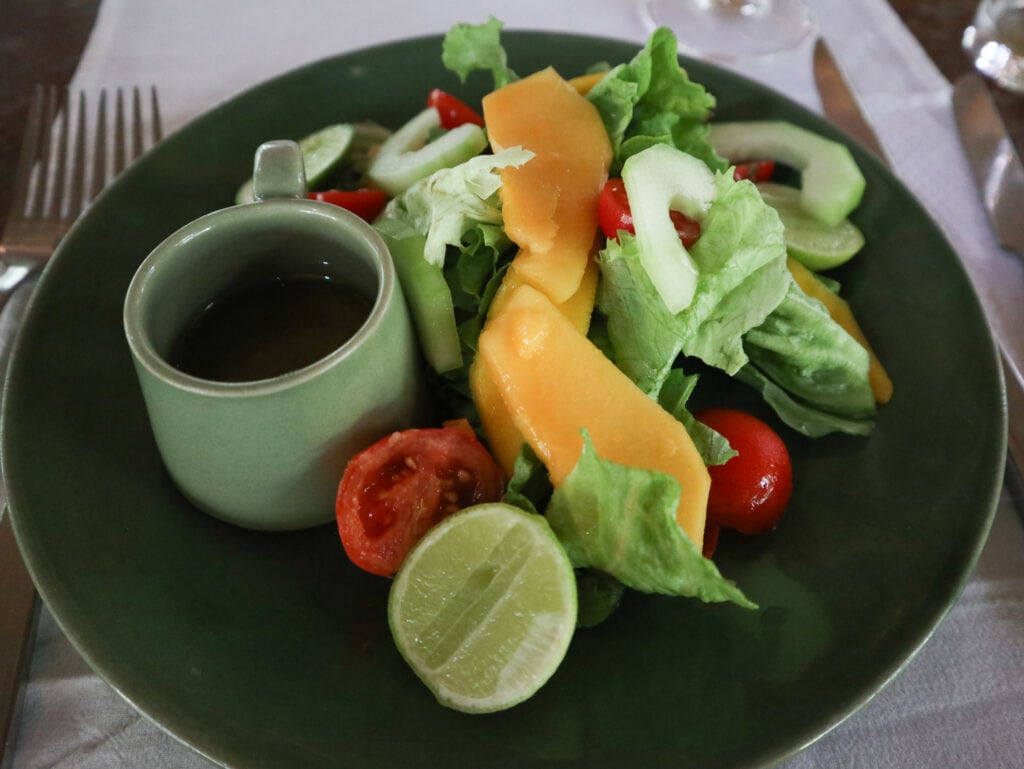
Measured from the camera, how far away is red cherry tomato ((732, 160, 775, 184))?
1299mm

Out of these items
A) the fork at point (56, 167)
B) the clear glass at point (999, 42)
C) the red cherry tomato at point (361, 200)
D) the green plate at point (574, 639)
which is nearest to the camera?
the green plate at point (574, 639)

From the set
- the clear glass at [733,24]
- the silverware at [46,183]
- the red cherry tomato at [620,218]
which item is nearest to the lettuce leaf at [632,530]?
the red cherry tomato at [620,218]

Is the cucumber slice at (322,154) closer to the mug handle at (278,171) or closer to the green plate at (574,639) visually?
the green plate at (574,639)

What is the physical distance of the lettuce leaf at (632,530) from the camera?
786 millimetres

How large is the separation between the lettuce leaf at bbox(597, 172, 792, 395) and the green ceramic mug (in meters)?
0.28

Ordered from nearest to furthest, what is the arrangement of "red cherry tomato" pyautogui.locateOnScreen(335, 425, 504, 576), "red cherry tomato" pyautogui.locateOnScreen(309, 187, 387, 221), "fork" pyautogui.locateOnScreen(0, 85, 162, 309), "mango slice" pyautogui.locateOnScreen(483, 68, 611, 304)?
"red cherry tomato" pyautogui.locateOnScreen(335, 425, 504, 576), "mango slice" pyautogui.locateOnScreen(483, 68, 611, 304), "red cherry tomato" pyautogui.locateOnScreen(309, 187, 387, 221), "fork" pyautogui.locateOnScreen(0, 85, 162, 309)

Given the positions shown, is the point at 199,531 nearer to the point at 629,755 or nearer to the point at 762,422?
the point at 629,755

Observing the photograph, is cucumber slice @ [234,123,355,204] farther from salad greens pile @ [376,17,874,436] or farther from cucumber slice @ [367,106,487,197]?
salad greens pile @ [376,17,874,436]

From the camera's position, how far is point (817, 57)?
5.50 feet

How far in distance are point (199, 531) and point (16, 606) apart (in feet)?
0.71

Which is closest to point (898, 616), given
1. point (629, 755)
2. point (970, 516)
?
point (970, 516)

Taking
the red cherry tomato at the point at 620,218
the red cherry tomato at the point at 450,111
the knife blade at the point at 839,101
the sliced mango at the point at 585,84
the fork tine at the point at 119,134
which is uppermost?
the sliced mango at the point at 585,84

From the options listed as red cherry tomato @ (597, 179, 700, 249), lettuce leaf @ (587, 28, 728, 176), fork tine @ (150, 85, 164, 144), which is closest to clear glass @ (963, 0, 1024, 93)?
lettuce leaf @ (587, 28, 728, 176)

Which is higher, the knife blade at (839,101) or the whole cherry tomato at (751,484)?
the knife blade at (839,101)
